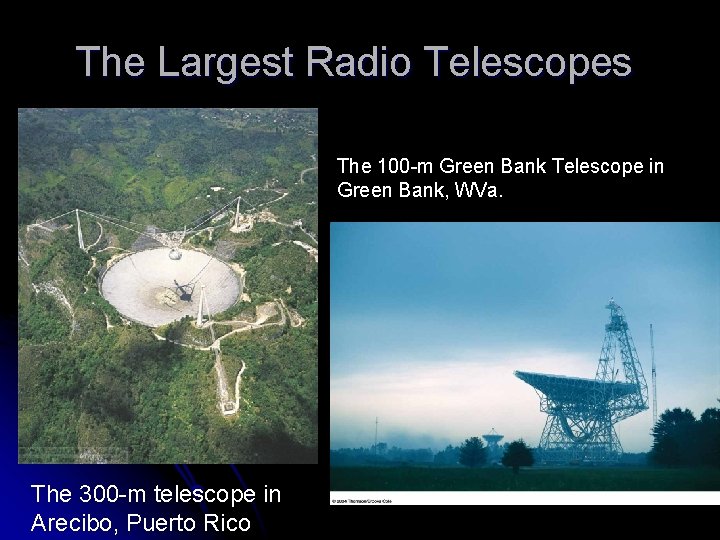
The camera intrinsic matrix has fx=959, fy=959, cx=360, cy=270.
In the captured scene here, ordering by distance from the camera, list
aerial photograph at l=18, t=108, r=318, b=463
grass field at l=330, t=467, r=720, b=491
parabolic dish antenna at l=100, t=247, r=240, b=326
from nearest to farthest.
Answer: grass field at l=330, t=467, r=720, b=491
aerial photograph at l=18, t=108, r=318, b=463
parabolic dish antenna at l=100, t=247, r=240, b=326

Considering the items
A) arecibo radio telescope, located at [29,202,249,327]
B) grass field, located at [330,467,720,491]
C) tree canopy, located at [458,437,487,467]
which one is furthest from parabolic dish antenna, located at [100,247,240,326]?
tree canopy, located at [458,437,487,467]

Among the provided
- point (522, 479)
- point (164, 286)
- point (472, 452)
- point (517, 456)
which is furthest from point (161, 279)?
point (522, 479)

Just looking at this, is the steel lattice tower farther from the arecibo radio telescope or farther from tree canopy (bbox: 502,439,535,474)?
the arecibo radio telescope

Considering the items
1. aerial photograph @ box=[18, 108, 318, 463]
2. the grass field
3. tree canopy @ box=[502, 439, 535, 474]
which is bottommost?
the grass field

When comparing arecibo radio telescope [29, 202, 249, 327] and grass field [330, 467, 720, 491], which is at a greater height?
arecibo radio telescope [29, 202, 249, 327]

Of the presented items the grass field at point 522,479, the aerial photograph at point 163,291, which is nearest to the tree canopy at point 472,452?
the grass field at point 522,479

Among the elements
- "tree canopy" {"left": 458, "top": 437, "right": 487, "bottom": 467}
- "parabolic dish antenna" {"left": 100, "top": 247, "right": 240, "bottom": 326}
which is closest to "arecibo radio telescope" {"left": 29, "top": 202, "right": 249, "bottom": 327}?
"parabolic dish antenna" {"left": 100, "top": 247, "right": 240, "bottom": 326}

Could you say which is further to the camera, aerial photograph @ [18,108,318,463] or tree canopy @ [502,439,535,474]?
aerial photograph @ [18,108,318,463]

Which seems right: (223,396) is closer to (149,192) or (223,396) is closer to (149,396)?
(149,396)

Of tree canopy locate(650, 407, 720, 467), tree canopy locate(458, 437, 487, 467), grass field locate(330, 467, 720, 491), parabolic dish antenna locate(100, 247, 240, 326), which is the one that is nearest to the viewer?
grass field locate(330, 467, 720, 491)
